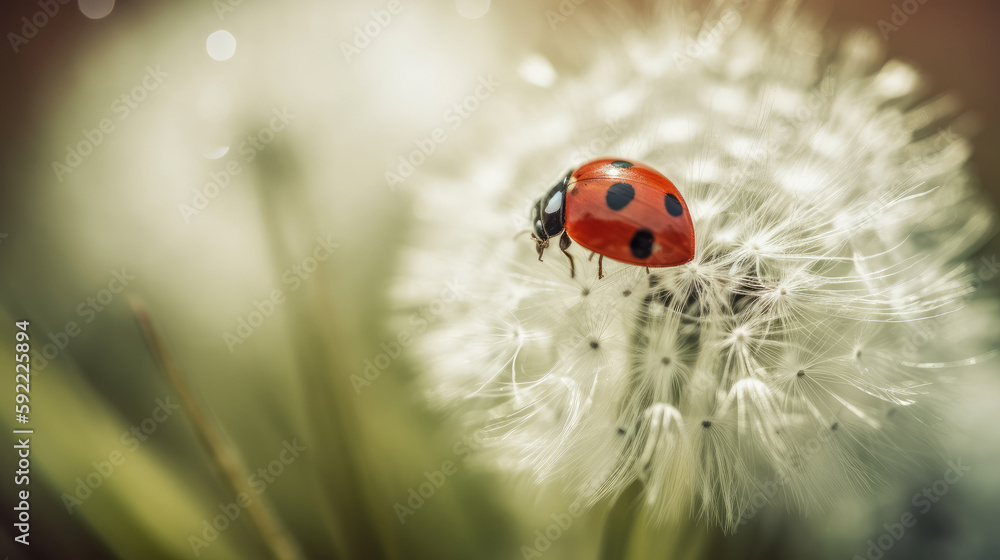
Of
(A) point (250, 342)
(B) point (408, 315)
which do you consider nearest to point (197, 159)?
(A) point (250, 342)

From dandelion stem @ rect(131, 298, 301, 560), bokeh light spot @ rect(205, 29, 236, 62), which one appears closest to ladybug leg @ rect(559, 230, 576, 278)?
dandelion stem @ rect(131, 298, 301, 560)

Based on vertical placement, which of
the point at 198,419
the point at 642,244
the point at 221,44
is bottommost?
the point at 198,419

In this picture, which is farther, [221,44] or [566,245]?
[221,44]

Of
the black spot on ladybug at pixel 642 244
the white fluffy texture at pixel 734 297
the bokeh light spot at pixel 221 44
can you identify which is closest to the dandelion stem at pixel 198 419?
the white fluffy texture at pixel 734 297

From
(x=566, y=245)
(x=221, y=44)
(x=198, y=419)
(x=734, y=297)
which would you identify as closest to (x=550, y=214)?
(x=566, y=245)

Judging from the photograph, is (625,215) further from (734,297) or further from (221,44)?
(221,44)
